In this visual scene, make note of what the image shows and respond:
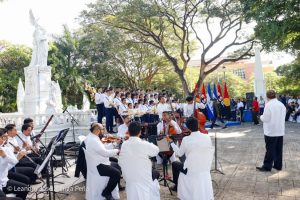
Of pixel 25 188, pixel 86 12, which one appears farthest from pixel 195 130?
pixel 86 12

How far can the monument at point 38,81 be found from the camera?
1644cm

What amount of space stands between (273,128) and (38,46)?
13.7 metres

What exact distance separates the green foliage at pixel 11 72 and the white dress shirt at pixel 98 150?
27412 mm

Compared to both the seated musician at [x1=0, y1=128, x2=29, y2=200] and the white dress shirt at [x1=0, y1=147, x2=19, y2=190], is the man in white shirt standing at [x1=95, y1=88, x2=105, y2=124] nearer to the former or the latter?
the seated musician at [x1=0, y1=128, x2=29, y2=200]

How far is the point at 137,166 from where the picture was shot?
4930mm

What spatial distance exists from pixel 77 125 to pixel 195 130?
→ 1000 cm

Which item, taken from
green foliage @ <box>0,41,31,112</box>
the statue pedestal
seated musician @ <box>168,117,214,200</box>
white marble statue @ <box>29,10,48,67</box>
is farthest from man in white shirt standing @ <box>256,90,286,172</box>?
green foliage @ <box>0,41,31,112</box>

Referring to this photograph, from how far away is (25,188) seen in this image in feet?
18.2

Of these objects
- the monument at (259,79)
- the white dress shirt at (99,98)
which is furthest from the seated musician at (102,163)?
the monument at (259,79)

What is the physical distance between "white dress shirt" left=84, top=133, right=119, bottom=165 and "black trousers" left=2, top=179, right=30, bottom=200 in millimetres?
1266

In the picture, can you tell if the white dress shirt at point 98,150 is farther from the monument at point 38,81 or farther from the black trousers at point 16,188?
the monument at point 38,81

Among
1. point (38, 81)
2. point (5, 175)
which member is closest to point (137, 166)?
point (5, 175)

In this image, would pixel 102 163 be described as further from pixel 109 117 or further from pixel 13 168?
pixel 109 117

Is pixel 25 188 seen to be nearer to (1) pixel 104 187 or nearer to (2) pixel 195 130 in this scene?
(1) pixel 104 187
